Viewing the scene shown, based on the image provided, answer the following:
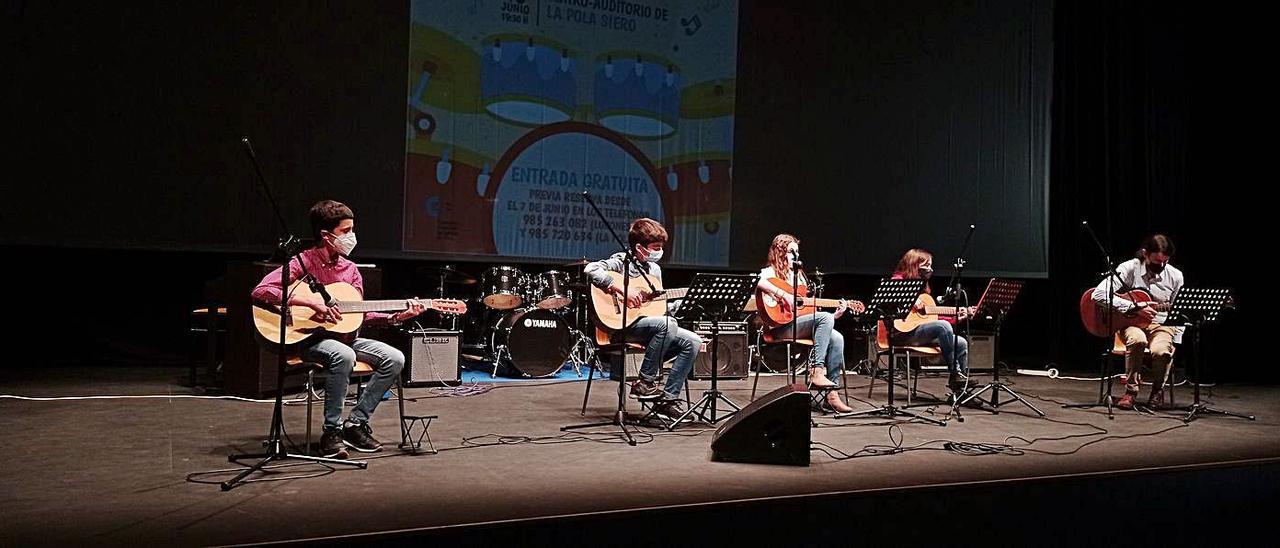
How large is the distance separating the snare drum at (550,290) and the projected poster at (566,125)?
0.30m

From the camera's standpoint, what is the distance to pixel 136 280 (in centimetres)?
841

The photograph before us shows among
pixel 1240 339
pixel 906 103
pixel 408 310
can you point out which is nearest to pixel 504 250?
pixel 408 310

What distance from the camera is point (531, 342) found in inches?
336

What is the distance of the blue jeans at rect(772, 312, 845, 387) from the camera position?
6.61 m

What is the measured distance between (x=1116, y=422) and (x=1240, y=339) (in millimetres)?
4510

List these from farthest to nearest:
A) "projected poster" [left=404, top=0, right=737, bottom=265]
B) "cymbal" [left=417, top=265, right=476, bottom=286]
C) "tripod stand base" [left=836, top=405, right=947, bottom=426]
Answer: "projected poster" [left=404, top=0, right=737, bottom=265] < "cymbal" [left=417, top=265, right=476, bottom=286] < "tripod stand base" [left=836, top=405, right=947, bottom=426]

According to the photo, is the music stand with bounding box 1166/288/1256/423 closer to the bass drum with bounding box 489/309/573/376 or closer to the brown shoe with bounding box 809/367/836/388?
the brown shoe with bounding box 809/367/836/388

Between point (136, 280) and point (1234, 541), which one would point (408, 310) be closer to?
point (1234, 541)

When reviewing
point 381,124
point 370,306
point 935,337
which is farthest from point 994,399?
point 381,124

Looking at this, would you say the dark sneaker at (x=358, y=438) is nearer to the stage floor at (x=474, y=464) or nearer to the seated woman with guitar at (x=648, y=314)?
the stage floor at (x=474, y=464)

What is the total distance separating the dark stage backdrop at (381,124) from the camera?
7.28 metres

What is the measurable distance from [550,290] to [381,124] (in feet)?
6.62

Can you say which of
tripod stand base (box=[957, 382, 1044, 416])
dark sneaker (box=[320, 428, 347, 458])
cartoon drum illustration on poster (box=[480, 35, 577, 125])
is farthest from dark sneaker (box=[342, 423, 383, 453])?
cartoon drum illustration on poster (box=[480, 35, 577, 125])

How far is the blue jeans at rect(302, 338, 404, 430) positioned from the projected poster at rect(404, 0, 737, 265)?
11.8 feet
